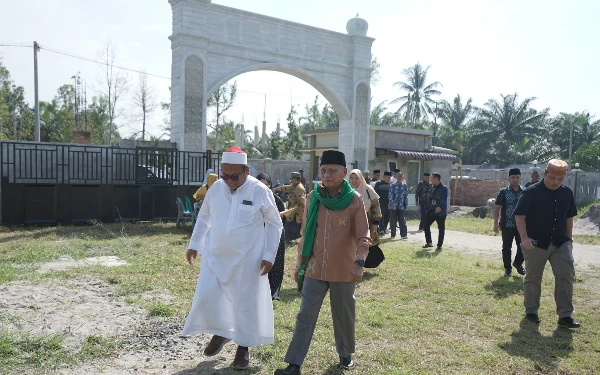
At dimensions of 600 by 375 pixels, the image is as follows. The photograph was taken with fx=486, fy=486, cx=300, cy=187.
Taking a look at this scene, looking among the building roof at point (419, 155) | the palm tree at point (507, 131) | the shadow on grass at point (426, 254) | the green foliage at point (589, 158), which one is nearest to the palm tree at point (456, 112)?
the palm tree at point (507, 131)

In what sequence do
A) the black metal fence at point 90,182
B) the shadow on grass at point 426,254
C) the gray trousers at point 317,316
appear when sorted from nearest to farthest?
1. the gray trousers at point 317,316
2. the shadow on grass at point 426,254
3. the black metal fence at point 90,182

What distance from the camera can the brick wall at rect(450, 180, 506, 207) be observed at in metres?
22.9

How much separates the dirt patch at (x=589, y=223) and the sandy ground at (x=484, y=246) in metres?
3.15

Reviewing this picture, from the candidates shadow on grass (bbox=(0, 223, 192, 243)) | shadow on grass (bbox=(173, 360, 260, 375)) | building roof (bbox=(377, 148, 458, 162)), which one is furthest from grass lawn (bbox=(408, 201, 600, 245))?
shadow on grass (bbox=(173, 360, 260, 375))

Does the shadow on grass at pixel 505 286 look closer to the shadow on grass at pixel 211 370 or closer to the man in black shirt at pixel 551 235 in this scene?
the man in black shirt at pixel 551 235

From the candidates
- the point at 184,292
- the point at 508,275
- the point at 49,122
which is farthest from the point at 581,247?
the point at 49,122

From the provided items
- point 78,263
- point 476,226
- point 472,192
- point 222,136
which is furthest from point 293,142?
point 78,263

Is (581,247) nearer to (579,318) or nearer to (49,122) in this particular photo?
(579,318)

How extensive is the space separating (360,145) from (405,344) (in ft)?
48.5

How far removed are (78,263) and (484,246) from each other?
27.7 ft

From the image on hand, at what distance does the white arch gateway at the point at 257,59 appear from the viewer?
14734 mm

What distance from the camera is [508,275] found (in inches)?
295

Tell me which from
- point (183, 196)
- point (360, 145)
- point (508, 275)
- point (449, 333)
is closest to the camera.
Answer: point (449, 333)

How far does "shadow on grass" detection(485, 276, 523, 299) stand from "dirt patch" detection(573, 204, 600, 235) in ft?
28.8
